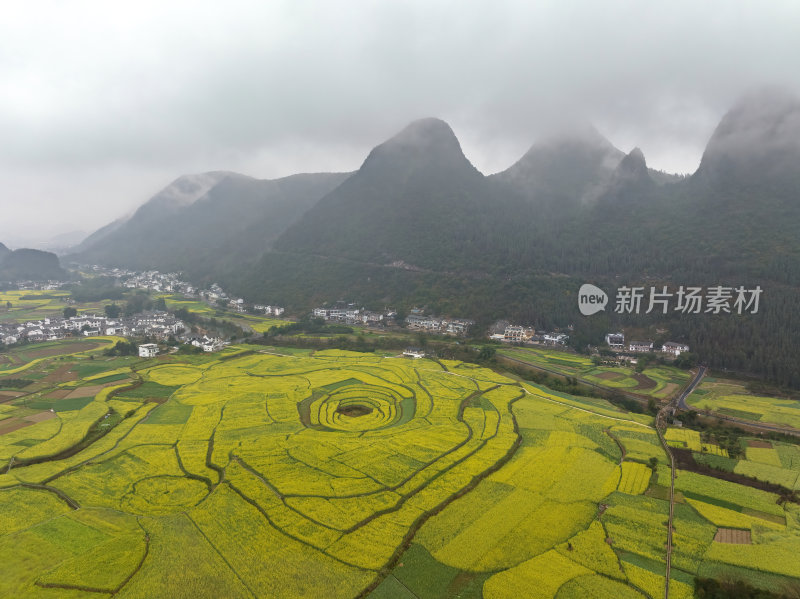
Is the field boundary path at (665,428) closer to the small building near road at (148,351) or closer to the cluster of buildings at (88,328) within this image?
the small building near road at (148,351)

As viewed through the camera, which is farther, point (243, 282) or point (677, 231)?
point (243, 282)

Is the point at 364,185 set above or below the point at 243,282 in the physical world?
above

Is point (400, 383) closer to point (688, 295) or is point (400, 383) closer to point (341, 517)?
point (341, 517)

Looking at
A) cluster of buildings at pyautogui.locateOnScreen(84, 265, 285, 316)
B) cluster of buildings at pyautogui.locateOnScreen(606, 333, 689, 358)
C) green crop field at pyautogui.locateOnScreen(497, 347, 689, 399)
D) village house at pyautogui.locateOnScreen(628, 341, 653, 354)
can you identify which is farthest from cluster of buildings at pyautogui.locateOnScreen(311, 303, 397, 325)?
village house at pyautogui.locateOnScreen(628, 341, 653, 354)

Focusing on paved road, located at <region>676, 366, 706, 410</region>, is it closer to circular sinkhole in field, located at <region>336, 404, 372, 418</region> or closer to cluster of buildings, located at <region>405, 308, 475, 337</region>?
circular sinkhole in field, located at <region>336, 404, 372, 418</region>

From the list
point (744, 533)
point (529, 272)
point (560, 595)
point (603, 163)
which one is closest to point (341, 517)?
point (560, 595)

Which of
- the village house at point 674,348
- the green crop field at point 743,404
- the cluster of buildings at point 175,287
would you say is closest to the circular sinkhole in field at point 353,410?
the green crop field at point 743,404
